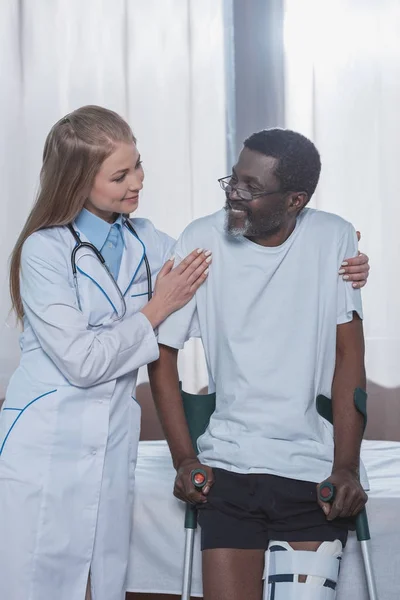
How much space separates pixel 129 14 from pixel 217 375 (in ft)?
6.89

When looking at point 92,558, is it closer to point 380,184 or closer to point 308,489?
point 308,489

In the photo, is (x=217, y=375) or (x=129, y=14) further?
(x=129, y=14)

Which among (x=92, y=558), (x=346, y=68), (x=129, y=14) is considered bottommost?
(x=92, y=558)

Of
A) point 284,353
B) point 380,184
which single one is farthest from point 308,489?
point 380,184

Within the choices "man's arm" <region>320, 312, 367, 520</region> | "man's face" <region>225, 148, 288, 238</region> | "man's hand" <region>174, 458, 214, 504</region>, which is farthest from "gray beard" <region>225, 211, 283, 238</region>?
"man's hand" <region>174, 458, 214, 504</region>

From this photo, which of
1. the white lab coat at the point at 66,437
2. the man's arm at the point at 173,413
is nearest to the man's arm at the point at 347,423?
the man's arm at the point at 173,413

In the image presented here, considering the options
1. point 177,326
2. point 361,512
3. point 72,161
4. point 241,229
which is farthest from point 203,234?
point 361,512

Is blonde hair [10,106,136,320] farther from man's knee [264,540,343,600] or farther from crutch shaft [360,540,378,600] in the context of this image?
crutch shaft [360,540,378,600]

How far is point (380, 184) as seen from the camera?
3488 mm

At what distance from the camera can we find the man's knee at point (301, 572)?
1759mm

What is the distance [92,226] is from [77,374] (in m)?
0.34

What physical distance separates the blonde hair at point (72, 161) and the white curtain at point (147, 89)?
5.43 feet

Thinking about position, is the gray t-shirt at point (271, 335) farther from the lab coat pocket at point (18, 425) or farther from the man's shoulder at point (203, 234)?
the lab coat pocket at point (18, 425)

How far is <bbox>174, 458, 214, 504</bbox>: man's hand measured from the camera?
1866 millimetres
